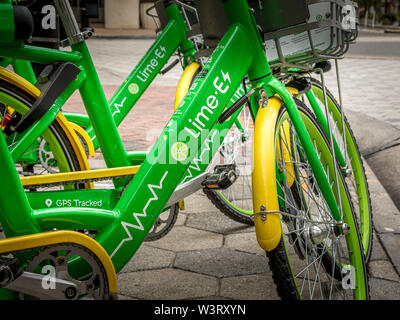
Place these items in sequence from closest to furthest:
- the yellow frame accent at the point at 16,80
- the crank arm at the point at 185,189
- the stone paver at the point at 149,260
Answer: the yellow frame accent at the point at 16,80, the crank arm at the point at 185,189, the stone paver at the point at 149,260

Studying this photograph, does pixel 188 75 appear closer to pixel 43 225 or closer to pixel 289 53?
pixel 289 53

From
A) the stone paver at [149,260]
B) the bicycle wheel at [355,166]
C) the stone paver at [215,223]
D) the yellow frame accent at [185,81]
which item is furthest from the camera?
the stone paver at [215,223]

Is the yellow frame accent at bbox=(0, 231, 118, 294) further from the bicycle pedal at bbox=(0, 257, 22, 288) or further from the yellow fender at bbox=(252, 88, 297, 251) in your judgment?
the yellow fender at bbox=(252, 88, 297, 251)

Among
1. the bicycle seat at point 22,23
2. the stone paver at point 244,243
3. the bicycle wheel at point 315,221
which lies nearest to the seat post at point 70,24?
the bicycle seat at point 22,23

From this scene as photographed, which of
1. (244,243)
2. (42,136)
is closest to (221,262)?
(244,243)

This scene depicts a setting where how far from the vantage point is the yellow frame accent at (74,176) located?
207 centimetres

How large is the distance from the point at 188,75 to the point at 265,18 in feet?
3.48

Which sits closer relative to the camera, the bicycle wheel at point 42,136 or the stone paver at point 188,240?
the bicycle wheel at point 42,136

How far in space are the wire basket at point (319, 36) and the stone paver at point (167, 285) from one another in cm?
101

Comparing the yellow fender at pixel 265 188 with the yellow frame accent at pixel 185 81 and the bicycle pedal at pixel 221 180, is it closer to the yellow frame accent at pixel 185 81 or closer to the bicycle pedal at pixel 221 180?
the bicycle pedal at pixel 221 180

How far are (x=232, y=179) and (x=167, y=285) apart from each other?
70cm

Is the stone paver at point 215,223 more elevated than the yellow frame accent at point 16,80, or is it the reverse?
the yellow frame accent at point 16,80
